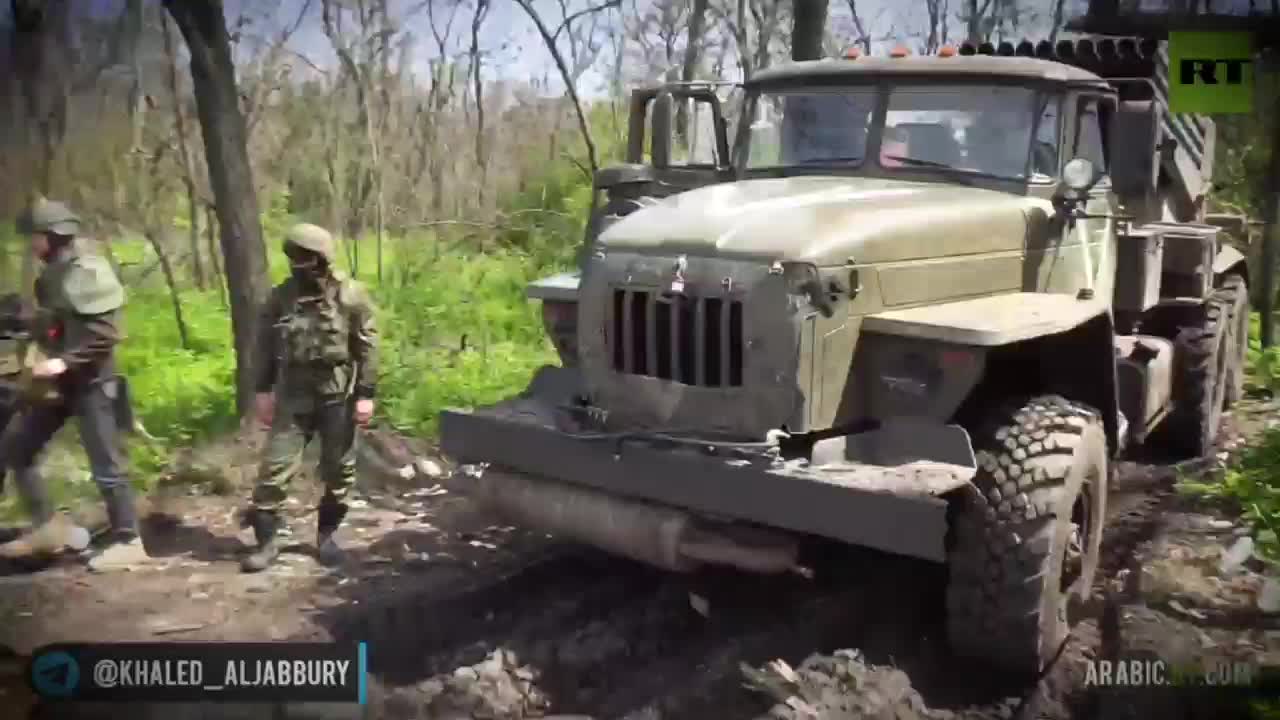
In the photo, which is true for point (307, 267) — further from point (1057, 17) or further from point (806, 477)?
point (1057, 17)

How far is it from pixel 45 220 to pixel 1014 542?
3089 mm

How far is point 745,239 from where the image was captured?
11.7 feet

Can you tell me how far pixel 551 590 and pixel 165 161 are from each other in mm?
1992

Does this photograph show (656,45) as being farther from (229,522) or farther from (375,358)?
(229,522)

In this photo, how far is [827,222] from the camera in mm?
3652

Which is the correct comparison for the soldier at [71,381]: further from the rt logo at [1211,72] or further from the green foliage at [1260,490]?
the green foliage at [1260,490]

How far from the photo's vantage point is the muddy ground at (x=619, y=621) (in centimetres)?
350

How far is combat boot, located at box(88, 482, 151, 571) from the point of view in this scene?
4.06 m

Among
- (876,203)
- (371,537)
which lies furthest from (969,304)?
(371,537)

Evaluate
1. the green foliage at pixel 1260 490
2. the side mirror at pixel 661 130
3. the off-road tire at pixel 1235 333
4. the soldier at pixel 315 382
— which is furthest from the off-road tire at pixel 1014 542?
the off-road tire at pixel 1235 333

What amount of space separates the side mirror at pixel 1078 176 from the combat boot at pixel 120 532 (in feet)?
11.2

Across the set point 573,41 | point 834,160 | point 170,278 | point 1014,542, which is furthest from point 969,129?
point 170,278

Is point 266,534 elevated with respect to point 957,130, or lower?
lower

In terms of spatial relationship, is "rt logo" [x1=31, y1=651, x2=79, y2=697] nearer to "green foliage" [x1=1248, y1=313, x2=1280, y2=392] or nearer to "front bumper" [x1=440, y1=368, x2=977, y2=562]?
"front bumper" [x1=440, y1=368, x2=977, y2=562]
